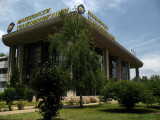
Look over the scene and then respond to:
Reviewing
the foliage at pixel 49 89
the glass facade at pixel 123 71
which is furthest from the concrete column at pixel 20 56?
the glass facade at pixel 123 71

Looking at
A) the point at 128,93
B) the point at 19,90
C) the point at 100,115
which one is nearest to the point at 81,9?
the point at 19,90

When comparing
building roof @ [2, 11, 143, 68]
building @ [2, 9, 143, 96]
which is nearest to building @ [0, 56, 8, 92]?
→ building @ [2, 9, 143, 96]

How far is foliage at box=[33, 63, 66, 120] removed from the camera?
381 inches

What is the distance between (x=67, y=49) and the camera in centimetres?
2147

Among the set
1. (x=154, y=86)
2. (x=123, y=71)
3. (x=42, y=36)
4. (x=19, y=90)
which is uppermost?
(x=42, y=36)

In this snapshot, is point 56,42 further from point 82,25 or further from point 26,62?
point 26,62

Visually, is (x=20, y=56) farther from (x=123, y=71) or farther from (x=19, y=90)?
(x=123, y=71)

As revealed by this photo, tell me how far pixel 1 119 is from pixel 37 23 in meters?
33.1

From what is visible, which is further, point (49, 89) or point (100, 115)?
point (100, 115)

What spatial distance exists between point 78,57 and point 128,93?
761 centimetres

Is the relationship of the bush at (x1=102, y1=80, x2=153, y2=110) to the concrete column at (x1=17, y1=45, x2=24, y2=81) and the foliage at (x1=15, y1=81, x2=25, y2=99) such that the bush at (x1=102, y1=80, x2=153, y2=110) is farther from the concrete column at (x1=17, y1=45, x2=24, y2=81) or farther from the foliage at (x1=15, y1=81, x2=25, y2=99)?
the concrete column at (x1=17, y1=45, x2=24, y2=81)

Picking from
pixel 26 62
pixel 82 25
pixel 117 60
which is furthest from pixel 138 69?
pixel 82 25

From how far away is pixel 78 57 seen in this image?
795 inches

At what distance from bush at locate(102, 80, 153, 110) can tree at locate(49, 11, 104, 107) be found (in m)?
4.80
